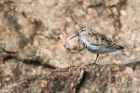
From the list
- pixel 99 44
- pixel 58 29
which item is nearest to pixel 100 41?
pixel 99 44

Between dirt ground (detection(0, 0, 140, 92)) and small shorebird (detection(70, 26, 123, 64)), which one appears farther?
dirt ground (detection(0, 0, 140, 92))

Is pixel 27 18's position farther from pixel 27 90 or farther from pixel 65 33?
pixel 27 90

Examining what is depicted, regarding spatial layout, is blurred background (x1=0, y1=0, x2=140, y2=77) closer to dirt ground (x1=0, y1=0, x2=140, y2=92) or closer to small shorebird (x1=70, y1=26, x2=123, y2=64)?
dirt ground (x1=0, y1=0, x2=140, y2=92)

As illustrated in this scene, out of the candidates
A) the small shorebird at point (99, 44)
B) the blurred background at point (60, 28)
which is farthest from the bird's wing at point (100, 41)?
the blurred background at point (60, 28)

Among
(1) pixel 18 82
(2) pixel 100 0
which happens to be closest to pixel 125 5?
(2) pixel 100 0

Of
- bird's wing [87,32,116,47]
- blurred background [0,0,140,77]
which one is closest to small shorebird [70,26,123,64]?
bird's wing [87,32,116,47]

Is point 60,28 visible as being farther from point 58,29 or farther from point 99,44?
point 99,44

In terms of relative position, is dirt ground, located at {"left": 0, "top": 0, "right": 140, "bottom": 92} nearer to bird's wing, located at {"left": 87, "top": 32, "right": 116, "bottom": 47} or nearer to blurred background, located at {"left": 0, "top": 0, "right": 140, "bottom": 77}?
blurred background, located at {"left": 0, "top": 0, "right": 140, "bottom": 77}
